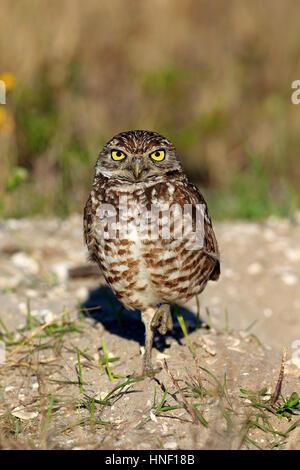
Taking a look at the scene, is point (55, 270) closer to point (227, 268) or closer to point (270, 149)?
point (227, 268)

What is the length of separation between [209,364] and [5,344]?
54.0 inches

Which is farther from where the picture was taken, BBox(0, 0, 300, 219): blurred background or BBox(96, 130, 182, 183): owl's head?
BBox(0, 0, 300, 219): blurred background

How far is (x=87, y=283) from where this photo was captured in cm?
511

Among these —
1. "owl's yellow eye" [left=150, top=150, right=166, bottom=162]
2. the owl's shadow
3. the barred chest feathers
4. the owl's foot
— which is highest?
"owl's yellow eye" [left=150, top=150, right=166, bottom=162]

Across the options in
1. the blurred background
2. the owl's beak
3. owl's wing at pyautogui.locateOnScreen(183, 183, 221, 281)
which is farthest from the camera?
the blurred background

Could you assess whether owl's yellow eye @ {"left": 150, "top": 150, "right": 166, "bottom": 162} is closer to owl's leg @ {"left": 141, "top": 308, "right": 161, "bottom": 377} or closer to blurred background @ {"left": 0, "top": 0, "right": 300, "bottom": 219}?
owl's leg @ {"left": 141, "top": 308, "right": 161, "bottom": 377}

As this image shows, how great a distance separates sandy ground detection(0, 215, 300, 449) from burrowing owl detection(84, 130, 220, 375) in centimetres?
38

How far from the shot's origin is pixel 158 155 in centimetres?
335

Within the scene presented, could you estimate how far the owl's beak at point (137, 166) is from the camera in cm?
323

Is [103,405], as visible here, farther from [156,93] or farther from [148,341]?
[156,93]

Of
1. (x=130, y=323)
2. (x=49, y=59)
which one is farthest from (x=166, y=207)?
(x=49, y=59)

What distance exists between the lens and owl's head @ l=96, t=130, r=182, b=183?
10.7 feet

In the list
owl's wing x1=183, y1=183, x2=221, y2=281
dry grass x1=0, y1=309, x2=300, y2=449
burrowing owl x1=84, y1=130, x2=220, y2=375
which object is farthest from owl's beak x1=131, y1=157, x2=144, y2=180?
dry grass x1=0, y1=309, x2=300, y2=449

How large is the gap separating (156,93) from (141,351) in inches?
223
